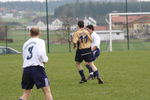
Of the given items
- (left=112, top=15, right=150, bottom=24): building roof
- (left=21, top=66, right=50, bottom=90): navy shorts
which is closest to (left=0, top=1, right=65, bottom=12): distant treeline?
(left=112, top=15, right=150, bottom=24): building roof

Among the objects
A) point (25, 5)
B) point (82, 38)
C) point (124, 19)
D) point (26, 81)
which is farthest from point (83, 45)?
point (25, 5)


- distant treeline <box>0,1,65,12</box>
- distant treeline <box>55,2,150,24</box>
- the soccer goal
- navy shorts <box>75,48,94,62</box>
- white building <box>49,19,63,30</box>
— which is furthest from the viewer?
distant treeline <box>55,2,150,24</box>

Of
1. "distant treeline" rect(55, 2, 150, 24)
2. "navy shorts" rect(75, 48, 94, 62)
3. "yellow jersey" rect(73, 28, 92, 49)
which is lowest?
"navy shorts" rect(75, 48, 94, 62)

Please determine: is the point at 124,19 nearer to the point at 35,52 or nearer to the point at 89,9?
the point at 89,9

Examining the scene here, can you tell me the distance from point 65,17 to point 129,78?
2355 cm

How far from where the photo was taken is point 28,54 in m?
8.83

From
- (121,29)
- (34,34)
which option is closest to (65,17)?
(121,29)

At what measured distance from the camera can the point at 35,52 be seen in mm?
8773

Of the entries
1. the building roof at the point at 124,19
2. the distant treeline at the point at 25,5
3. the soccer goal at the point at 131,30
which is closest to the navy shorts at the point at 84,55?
the soccer goal at the point at 131,30

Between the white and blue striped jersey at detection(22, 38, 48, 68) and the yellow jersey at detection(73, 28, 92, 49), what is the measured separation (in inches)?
156

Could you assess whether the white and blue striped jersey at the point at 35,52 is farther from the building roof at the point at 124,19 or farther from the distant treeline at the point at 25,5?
the distant treeline at the point at 25,5

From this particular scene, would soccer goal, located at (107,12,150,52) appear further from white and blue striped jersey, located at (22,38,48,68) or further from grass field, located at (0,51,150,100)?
white and blue striped jersey, located at (22,38,48,68)

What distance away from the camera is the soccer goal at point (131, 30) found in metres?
34.2

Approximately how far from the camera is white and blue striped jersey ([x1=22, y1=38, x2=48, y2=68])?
876 cm
